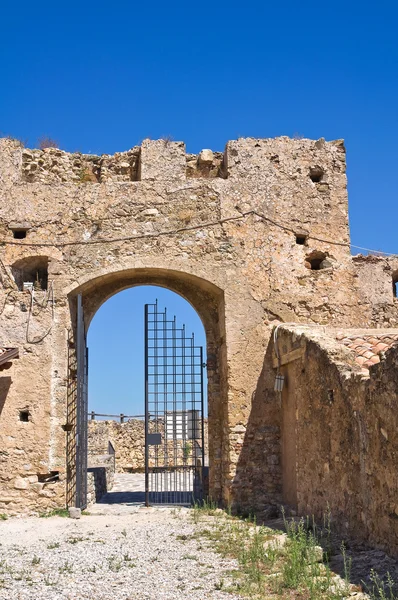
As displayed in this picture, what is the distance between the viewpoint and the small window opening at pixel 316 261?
10984mm

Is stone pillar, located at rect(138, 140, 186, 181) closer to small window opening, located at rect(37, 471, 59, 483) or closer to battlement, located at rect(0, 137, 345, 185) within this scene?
battlement, located at rect(0, 137, 345, 185)

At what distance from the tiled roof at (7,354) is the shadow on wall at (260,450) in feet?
11.8

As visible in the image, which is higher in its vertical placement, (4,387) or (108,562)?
(4,387)

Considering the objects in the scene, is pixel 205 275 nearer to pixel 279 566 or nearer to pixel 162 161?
pixel 162 161

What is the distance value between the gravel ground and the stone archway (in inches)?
76.7

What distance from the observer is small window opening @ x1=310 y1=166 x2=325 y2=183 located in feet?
36.9

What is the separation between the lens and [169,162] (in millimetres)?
11156

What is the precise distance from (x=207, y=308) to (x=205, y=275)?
1034mm

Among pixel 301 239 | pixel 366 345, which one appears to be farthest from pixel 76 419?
pixel 366 345

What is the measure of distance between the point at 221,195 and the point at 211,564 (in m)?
6.40

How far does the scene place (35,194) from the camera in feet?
35.8

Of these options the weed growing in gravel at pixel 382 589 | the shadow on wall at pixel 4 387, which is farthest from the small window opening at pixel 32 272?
the weed growing in gravel at pixel 382 589

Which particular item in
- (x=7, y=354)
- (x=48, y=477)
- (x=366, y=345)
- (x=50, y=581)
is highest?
(x=7, y=354)

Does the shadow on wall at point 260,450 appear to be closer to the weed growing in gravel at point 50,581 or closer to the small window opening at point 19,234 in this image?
the small window opening at point 19,234
